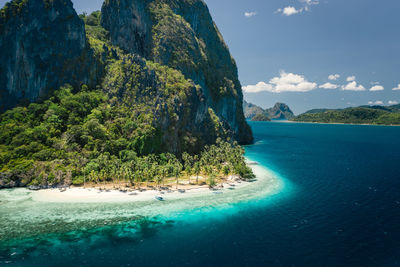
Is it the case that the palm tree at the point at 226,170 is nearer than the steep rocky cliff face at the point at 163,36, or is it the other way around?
the palm tree at the point at 226,170

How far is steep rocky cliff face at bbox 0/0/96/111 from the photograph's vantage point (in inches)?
4077

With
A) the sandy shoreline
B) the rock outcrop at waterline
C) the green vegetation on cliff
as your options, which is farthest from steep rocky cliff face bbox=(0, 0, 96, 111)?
the sandy shoreline

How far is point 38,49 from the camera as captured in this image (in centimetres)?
10719

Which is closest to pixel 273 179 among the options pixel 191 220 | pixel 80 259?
pixel 191 220

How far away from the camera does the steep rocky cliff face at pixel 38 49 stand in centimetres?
10356

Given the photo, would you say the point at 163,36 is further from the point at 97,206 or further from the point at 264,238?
the point at 264,238

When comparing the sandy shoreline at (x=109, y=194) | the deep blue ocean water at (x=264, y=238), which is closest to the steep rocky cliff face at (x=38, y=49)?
the sandy shoreline at (x=109, y=194)

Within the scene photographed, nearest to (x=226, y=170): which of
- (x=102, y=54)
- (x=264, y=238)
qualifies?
(x=264, y=238)

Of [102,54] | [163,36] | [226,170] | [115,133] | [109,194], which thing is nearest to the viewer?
[109,194]

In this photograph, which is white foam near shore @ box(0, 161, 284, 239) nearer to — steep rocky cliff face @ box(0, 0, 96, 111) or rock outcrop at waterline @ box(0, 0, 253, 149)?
rock outcrop at waterline @ box(0, 0, 253, 149)

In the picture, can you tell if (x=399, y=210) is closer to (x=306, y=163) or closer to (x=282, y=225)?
(x=282, y=225)

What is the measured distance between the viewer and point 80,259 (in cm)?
3953

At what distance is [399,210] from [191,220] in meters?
54.6

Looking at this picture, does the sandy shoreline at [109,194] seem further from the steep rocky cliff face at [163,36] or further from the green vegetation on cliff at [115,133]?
the steep rocky cliff face at [163,36]
